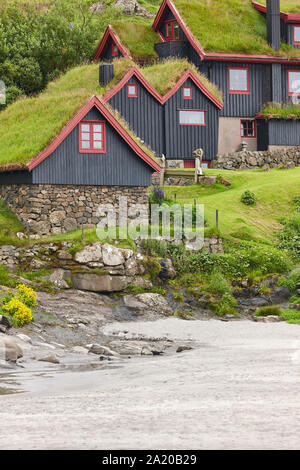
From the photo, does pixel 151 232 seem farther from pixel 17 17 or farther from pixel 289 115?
pixel 17 17

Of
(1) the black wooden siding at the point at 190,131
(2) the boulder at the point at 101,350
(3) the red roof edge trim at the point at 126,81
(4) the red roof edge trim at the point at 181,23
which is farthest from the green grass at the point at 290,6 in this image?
(2) the boulder at the point at 101,350

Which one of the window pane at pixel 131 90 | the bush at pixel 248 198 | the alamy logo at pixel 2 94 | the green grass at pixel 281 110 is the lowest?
the bush at pixel 248 198

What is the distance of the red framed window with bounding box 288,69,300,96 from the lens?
55.8 meters

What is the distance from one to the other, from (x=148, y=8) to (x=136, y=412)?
3398 inches

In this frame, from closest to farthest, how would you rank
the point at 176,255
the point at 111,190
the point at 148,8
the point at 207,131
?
the point at 176,255 → the point at 111,190 → the point at 207,131 → the point at 148,8

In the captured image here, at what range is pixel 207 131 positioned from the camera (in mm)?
51625

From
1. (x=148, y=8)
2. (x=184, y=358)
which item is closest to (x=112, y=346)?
(x=184, y=358)

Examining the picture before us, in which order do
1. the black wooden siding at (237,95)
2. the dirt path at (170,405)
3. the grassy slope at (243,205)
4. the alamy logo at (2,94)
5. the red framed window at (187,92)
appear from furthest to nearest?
1. the black wooden siding at (237,95)
2. the alamy logo at (2,94)
3. the red framed window at (187,92)
4. the grassy slope at (243,205)
5. the dirt path at (170,405)

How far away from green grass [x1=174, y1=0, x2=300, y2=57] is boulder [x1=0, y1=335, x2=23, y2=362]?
36.1 meters

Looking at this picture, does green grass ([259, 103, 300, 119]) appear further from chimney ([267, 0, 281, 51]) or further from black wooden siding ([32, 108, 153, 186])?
black wooden siding ([32, 108, 153, 186])

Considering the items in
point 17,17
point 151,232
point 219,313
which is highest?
point 17,17

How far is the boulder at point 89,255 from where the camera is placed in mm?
31828

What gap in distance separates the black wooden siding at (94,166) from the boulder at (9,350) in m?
14.1

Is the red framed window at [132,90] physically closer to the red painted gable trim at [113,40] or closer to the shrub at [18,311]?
the red painted gable trim at [113,40]
